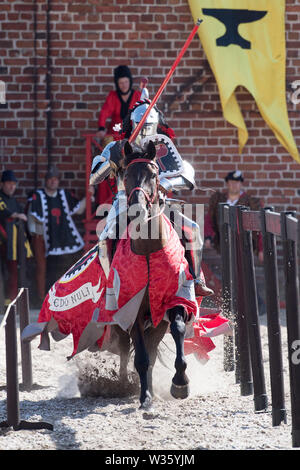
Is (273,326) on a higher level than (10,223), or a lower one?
lower

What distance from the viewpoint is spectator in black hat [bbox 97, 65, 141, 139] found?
9.52 meters

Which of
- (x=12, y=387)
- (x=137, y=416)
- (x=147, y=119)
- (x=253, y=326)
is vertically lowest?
(x=137, y=416)

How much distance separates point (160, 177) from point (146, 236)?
2.09ft

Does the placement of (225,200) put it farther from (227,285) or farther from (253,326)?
(253,326)

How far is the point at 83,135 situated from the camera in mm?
9633

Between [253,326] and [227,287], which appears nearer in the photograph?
[253,326]

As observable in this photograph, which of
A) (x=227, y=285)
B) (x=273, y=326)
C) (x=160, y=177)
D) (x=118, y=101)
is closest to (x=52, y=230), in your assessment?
(x=118, y=101)

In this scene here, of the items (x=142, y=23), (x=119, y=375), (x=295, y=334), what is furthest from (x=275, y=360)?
(x=142, y=23)

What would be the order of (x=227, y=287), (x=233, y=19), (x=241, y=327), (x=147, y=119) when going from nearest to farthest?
(x=147, y=119) < (x=241, y=327) < (x=227, y=287) < (x=233, y=19)

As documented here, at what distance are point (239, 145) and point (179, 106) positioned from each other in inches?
31.5

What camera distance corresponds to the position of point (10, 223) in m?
9.47

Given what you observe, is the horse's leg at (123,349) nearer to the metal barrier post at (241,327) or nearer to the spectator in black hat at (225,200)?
the metal barrier post at (241,327)

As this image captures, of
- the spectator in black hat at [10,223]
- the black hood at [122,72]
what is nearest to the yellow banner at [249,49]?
the black hood at [122,72]
